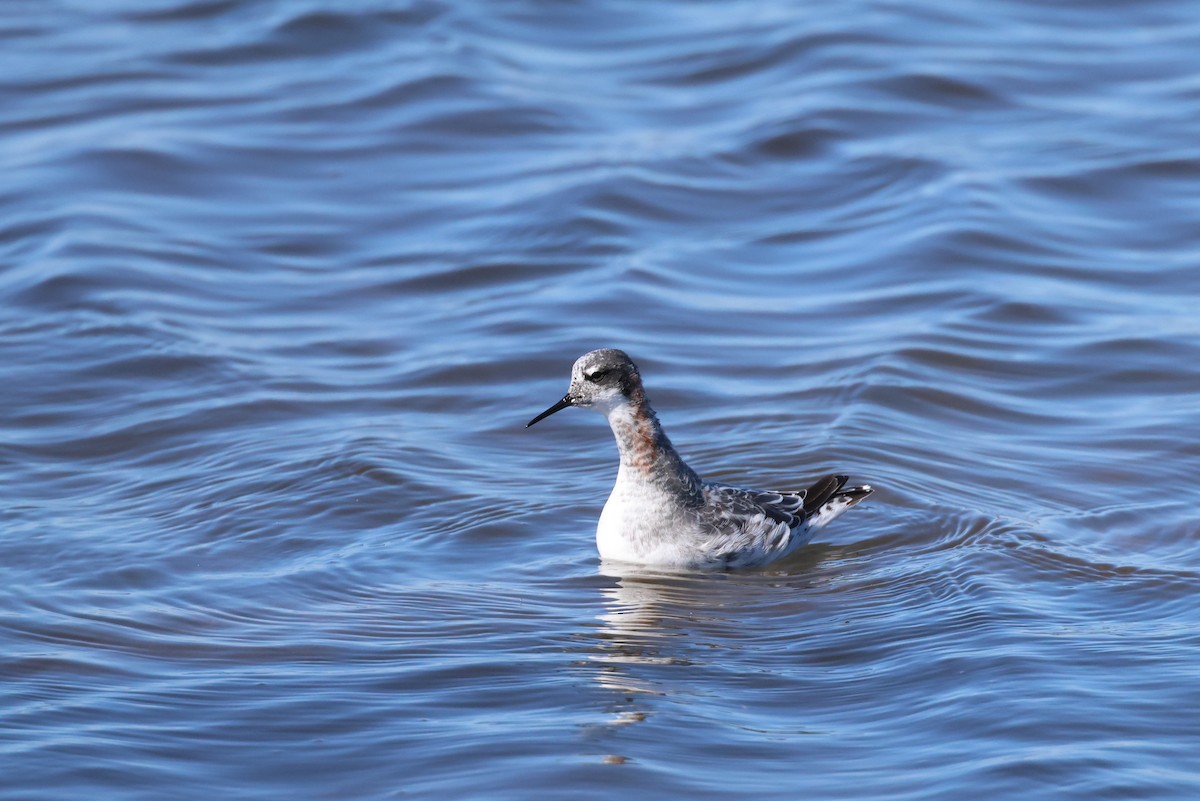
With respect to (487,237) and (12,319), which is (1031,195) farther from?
(12,319)

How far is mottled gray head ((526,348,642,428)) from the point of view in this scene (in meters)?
9.34

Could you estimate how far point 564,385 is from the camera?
12.0 metres

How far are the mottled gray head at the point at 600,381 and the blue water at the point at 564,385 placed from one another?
83 cm

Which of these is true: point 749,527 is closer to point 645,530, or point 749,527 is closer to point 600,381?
point 645,530

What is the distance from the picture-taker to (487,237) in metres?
14.4

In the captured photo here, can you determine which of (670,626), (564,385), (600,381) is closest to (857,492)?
(600,381)

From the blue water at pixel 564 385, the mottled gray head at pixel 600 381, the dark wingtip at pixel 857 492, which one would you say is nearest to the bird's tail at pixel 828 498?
the dark wingtip at pixel 857 492

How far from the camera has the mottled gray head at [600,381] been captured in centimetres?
934

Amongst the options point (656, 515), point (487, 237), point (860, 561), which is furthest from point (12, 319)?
point (860, 561)

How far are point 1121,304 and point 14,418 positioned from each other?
26.5 feet

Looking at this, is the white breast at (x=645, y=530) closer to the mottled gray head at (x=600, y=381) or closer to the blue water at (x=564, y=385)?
the blue water at (x=564, y=385)

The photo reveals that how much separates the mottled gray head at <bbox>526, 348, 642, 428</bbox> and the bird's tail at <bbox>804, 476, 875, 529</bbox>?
3.93 ft

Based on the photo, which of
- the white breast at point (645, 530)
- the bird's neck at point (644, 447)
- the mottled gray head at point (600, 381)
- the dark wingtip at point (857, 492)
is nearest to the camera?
the white breast at point (645, 530)

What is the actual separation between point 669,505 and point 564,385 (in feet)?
9.37
